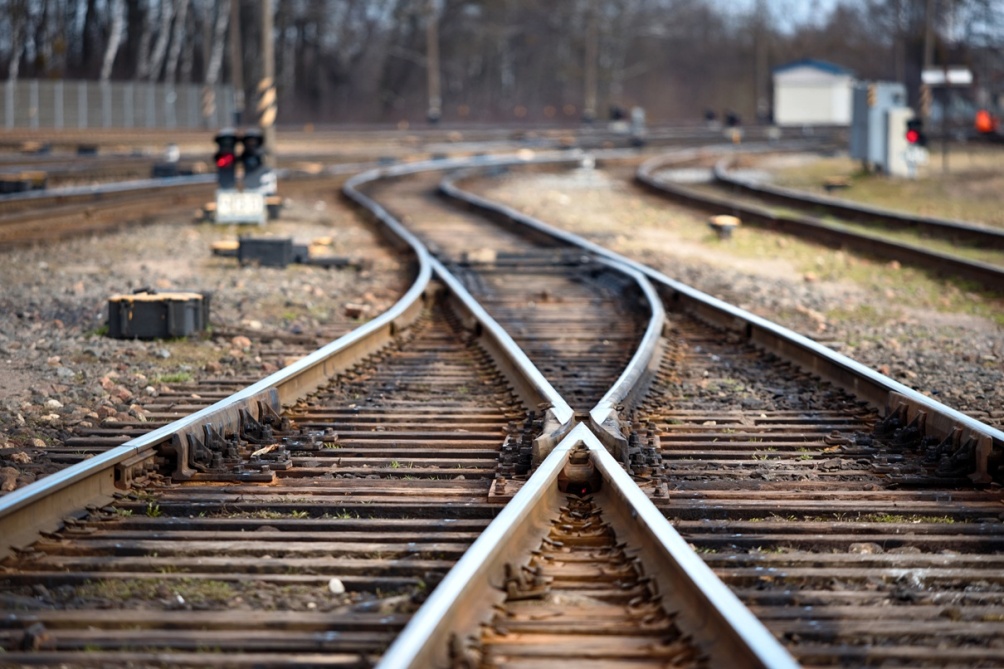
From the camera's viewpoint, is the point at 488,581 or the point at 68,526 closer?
the point at 488,581

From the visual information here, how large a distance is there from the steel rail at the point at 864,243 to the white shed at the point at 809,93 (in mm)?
53438

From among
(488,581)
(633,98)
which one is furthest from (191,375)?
(633,98)

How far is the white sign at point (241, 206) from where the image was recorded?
737 inches

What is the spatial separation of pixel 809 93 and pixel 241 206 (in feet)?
201

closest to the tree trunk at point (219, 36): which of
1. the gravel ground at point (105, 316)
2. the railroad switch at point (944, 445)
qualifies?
the gravel ground at point (105, 316)

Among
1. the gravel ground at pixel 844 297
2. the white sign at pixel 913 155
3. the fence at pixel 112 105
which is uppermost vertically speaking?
the fence at pixel 112 105

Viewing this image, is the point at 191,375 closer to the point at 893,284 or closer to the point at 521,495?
the point at 521,495

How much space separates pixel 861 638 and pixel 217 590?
1.90 metres

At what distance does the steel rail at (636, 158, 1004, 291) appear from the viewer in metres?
13.1

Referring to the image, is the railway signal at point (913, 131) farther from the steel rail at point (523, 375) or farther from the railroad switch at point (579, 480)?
the railroad switch at point (579, 480)

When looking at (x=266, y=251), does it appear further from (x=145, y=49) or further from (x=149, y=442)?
(x=145, y=49)

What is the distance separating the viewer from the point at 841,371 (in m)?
7.57

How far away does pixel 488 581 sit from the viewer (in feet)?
13.6

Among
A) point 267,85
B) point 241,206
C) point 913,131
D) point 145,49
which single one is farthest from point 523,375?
point 145,49
